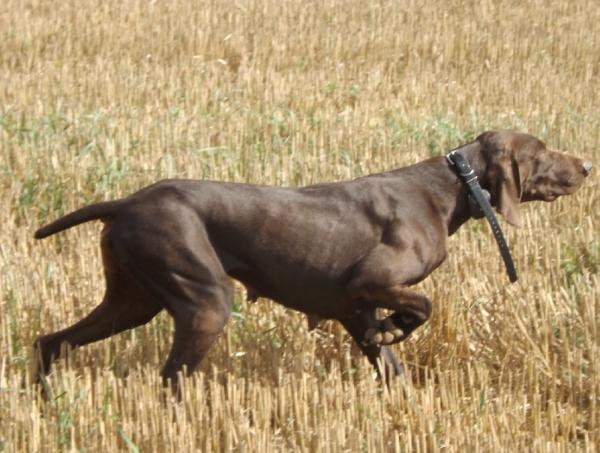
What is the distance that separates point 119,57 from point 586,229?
6.34m

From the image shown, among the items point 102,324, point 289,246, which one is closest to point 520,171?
point 289,246

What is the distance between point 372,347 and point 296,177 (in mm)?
2681

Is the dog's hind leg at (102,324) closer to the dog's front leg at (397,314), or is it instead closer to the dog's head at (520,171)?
the dog's front leg at (397,314)

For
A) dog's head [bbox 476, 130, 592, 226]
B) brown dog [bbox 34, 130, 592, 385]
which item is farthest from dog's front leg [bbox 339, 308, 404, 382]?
dog's head [bbox 476, 130, 592, 226]

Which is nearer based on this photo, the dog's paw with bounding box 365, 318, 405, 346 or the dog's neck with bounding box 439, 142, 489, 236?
the dog's paw with bounding box 365, 318, 405, 346

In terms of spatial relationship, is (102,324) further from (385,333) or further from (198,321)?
(385,333)

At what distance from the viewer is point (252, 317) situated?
5.70m

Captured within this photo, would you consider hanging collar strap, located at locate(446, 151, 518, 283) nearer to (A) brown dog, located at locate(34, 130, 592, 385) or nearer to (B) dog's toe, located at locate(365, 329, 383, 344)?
(A) brown dog, located at locate(34, 130, 592, 385)

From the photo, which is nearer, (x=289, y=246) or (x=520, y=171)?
(x=289, y=246)

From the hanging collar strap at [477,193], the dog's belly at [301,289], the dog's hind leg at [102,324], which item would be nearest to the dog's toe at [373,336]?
the dog's belly at [301,289]

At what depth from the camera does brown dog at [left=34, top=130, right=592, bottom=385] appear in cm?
477

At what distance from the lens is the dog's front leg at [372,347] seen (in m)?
5.16

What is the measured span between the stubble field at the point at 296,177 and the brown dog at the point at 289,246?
0.22 m

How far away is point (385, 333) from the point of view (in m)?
5.09
